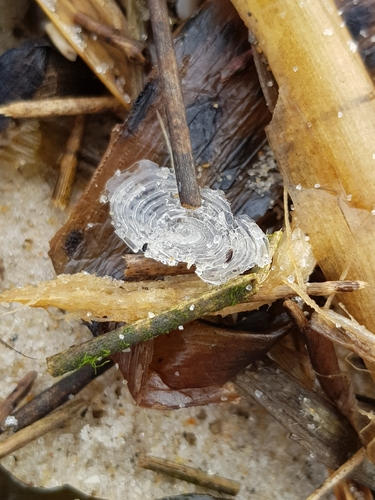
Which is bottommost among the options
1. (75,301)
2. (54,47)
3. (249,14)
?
(75,301)

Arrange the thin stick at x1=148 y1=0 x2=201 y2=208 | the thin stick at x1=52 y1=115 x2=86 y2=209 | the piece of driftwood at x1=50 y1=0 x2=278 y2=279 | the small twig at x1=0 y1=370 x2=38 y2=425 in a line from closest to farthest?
the thin stick at x1=148 y1=0 x2=201 y2=208
the piece of driftwood at x1=50 y1=0 x2=278 y2=279
the small twig at x1=0 y1=370 x2=38 y2=425
the thin stick at x1=52 y1=115 x2=86 y2=209

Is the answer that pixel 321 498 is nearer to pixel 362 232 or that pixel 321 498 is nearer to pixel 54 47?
pixel 362 232

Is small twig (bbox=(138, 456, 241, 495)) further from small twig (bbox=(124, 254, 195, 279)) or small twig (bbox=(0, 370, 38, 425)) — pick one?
small twig (bbox=(124, 254, 195, 279))

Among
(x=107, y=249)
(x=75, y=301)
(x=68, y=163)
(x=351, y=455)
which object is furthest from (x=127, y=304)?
(x=351, y=455)

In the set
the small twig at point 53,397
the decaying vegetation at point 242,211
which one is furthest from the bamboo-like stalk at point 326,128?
the small twig at point 53,397

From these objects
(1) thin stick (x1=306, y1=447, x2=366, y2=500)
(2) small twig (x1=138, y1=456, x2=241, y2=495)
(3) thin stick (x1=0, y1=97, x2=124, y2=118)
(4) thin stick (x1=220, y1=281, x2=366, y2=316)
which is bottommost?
(1) thin stick (x1=306, y1=447, x2=366, y2=500)

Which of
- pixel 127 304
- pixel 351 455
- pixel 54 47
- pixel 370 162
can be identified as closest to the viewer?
pixel 370 162

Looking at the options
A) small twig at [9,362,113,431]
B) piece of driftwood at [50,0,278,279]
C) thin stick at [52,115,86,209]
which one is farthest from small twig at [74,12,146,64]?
small twig at [9,362,113,431]
